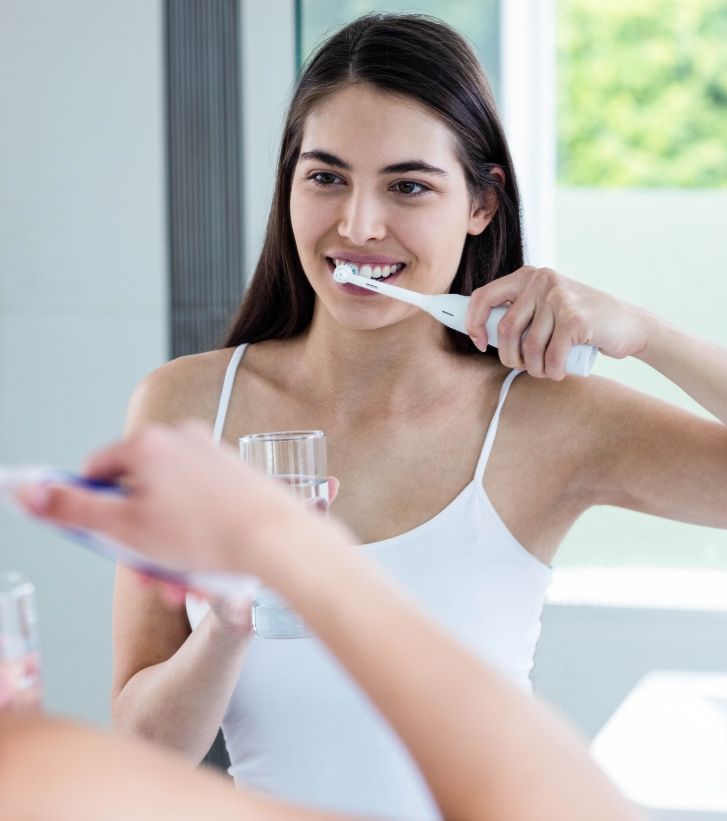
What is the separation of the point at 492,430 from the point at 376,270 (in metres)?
0.24

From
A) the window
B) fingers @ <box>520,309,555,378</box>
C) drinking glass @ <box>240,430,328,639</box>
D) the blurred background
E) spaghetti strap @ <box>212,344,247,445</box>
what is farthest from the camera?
the window

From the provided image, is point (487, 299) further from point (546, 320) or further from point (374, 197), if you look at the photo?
point (374, 197)

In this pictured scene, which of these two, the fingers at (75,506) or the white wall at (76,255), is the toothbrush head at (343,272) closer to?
the fingers at (75,506)

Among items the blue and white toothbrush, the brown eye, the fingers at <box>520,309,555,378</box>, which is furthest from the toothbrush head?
the fingers at <box>520,309,555,378</box>

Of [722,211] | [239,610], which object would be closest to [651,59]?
[722,211]

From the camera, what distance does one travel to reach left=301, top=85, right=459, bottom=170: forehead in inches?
50.9

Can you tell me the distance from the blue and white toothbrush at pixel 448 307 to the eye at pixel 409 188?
0.33 ft

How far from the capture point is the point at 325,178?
1.33 m

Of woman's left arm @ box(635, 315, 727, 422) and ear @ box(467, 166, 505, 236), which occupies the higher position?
ear @ box(467, 166, 505, 236)

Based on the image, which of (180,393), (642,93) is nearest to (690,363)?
(180,393)

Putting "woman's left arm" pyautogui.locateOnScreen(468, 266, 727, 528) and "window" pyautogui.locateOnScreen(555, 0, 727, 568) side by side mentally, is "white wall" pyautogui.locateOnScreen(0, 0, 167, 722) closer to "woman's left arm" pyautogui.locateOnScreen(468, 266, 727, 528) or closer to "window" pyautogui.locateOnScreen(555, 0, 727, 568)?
"woman's left arm" pyautogui.locateOnScreen(468, 266, 727, 528)

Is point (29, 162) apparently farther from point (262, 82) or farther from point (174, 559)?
point (174, 559)

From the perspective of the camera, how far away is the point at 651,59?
7.29 m

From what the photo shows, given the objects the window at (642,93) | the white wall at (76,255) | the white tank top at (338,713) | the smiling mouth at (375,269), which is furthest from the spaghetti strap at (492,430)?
the window at (642,93)
